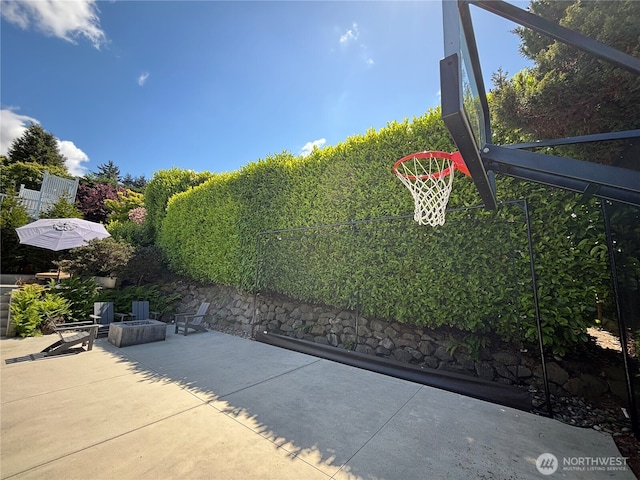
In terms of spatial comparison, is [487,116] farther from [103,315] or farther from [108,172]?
[108,172]

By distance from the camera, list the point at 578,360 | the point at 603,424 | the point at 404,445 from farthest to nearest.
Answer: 1. the point at 578,360
2. the point at 603,424
3. the point at 404,445

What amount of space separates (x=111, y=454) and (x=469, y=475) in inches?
114

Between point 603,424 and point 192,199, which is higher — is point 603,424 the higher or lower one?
the lower one

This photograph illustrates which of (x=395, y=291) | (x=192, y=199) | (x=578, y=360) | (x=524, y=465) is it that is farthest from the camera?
(x=192, y=199)

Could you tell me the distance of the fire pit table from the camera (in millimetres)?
5160

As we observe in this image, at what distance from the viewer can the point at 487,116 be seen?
109 inches

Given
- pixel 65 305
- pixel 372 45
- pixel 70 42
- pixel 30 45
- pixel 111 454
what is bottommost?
pixel 111 454

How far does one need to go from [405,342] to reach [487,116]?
374cm

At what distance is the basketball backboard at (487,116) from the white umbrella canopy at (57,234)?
947cm

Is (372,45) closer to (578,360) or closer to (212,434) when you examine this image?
(578,360)

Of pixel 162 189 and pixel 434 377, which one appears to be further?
pixel 162 189

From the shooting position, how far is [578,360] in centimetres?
337

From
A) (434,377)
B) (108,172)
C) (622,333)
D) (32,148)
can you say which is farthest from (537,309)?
(108,172)

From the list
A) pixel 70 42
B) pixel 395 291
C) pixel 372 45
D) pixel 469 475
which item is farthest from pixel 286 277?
pixel 70 42
